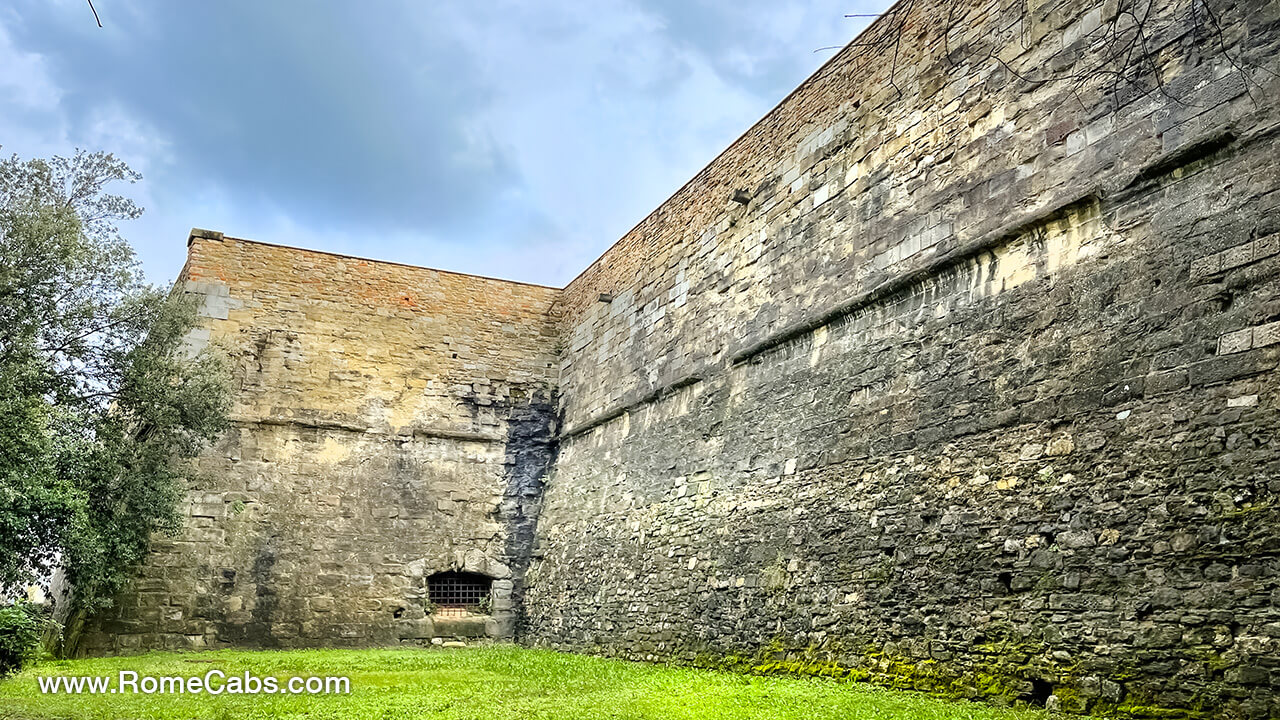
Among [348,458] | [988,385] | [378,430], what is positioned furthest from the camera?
[378,430]

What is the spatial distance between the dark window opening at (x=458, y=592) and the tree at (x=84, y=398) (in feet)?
11.0

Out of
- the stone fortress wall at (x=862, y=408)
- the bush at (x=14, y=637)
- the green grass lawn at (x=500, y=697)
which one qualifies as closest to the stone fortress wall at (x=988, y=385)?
the stone fortress wall at (x=862, y=408)

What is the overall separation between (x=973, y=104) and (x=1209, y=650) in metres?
4.17

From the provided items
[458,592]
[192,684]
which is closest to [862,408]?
[192,684]

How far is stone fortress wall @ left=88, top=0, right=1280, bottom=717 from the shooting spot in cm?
477

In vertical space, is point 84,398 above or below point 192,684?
above

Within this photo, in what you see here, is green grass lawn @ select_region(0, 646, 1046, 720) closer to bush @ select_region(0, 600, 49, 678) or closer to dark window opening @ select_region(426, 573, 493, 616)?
bush @ select_region(0, 600, 49, 678)

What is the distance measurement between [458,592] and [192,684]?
4966mm

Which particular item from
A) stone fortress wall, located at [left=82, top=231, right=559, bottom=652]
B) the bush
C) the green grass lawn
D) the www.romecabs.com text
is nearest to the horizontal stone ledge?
stone fortress wall, located at [left=82, top=231, right=559, bottom=652]

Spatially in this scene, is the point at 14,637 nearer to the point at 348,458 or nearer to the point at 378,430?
the point at 348,458

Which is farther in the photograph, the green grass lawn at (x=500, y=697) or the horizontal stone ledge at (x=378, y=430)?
the horizontal stone ledge at (x=378, y=430)

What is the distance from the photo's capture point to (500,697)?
264 inches

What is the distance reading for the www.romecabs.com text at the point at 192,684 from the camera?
23.1 feet

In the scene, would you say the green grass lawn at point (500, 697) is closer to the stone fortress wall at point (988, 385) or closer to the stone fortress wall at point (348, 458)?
the stone fortress wall at point (988, 385)
